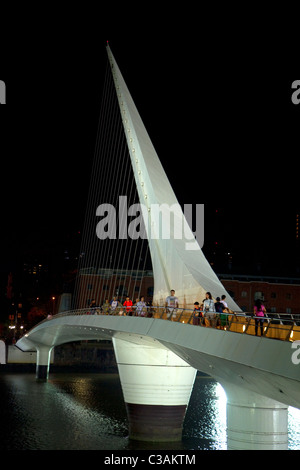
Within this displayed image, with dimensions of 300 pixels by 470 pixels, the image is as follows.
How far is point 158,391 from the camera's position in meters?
19.7

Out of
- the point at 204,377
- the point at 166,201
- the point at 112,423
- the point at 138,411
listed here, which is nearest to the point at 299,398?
the point at 138,411

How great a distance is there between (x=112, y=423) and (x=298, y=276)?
142ft

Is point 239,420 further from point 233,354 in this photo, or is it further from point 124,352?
point 124,352

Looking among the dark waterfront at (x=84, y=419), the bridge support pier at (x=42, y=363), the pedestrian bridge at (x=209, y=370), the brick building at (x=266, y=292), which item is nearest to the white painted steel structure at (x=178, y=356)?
the pedestrian bridge at (x=209, y=370)

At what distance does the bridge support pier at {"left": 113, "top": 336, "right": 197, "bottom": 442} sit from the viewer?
19.6 meters

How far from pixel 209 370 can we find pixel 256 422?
1.44 m

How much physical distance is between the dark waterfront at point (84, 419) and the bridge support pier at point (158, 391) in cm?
55

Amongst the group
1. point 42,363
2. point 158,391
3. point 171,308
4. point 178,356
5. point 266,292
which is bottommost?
point 42,363

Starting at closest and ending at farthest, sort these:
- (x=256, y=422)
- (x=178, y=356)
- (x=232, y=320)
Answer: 1. (x=232, y=320)
2. (x=256, y=422)
3. (x=178, y=356)

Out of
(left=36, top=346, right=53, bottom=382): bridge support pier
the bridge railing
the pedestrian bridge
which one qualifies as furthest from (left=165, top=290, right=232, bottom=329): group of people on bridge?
(left=36, top=346, right=53, bottom=382): bridge support pier

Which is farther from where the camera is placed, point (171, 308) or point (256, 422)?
point (171, 308)

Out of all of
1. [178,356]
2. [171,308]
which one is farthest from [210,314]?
[178,356]

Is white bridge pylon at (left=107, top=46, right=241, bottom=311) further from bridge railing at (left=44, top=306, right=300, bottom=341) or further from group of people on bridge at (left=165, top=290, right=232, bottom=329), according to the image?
group of people on bridge at (left=165, top=290, right=232, bottom=329)

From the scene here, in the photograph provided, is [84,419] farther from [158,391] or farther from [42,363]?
[42,363]
